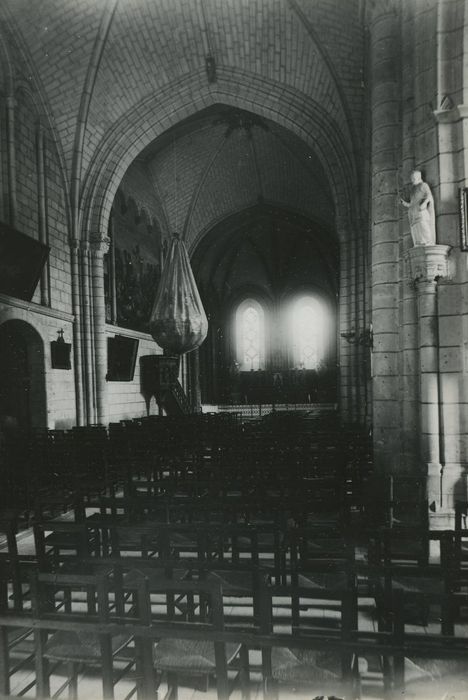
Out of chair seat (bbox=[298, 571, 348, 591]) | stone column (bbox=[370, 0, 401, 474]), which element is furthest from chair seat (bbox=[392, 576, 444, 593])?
stone column (bbox=[370, 0, 401, 474])

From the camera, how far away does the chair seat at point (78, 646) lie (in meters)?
2.73

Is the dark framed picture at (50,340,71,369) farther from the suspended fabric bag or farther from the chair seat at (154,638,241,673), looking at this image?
the chair seat at (154,638,241,673)

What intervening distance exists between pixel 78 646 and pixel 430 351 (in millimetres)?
5024

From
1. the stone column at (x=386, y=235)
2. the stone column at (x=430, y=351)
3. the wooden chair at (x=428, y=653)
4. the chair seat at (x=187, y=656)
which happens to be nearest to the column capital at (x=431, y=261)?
the stone column at (x=430, y=351)

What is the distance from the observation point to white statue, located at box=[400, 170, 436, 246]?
6.38 meters

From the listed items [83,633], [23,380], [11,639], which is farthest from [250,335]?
[83,633]

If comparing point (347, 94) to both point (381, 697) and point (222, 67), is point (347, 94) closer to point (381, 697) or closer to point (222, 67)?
point (222, 67)

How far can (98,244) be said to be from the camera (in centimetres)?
1454

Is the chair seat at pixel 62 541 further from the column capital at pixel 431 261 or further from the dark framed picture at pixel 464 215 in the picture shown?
the dark framed picture at pixel 464 215

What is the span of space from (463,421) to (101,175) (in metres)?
11.4

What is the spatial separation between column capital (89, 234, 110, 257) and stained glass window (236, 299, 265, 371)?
1390 centimetres

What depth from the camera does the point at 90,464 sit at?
873 centimetres

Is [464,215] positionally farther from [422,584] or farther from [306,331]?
[306,331]

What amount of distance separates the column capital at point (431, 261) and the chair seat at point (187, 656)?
4.87 metres
